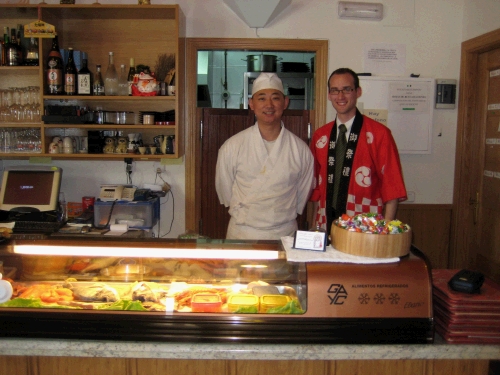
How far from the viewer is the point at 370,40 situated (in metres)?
3.88

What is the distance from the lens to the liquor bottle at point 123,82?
150 inches

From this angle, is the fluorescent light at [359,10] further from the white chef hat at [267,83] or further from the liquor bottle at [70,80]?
the liquor bottle at [70,80]

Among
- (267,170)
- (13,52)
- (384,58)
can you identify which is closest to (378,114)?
(384,58)

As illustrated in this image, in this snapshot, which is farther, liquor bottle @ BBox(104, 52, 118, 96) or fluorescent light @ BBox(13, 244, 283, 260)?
liquor bottle @ BBox(104, 52, 118, 96)

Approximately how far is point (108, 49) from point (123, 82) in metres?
0.31

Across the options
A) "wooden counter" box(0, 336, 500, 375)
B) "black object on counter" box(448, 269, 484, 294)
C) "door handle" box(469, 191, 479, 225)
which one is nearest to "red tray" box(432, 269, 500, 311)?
"black object on counter" box(448, 269, 484, 294)

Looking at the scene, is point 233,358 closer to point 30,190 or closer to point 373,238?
point 373,238

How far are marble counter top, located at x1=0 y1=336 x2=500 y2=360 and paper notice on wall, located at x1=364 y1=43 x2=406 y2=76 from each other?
2.70 m

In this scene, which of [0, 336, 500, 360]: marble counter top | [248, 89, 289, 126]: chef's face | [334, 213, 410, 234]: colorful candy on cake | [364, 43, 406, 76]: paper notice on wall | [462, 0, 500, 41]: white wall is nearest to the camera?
[0, 336, 500, 360]: marble counter top

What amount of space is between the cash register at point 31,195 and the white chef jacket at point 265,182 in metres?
1.41

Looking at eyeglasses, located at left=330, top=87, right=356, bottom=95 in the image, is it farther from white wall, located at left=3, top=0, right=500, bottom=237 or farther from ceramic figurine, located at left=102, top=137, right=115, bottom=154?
ceramic figurine, located at left=102, top=137, right=115, bottom=154

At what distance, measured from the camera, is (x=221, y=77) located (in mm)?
6180

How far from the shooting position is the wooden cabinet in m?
3.59

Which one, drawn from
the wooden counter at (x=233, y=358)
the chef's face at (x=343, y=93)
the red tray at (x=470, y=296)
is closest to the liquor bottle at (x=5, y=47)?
the chef's face at (x=343, y=93)
